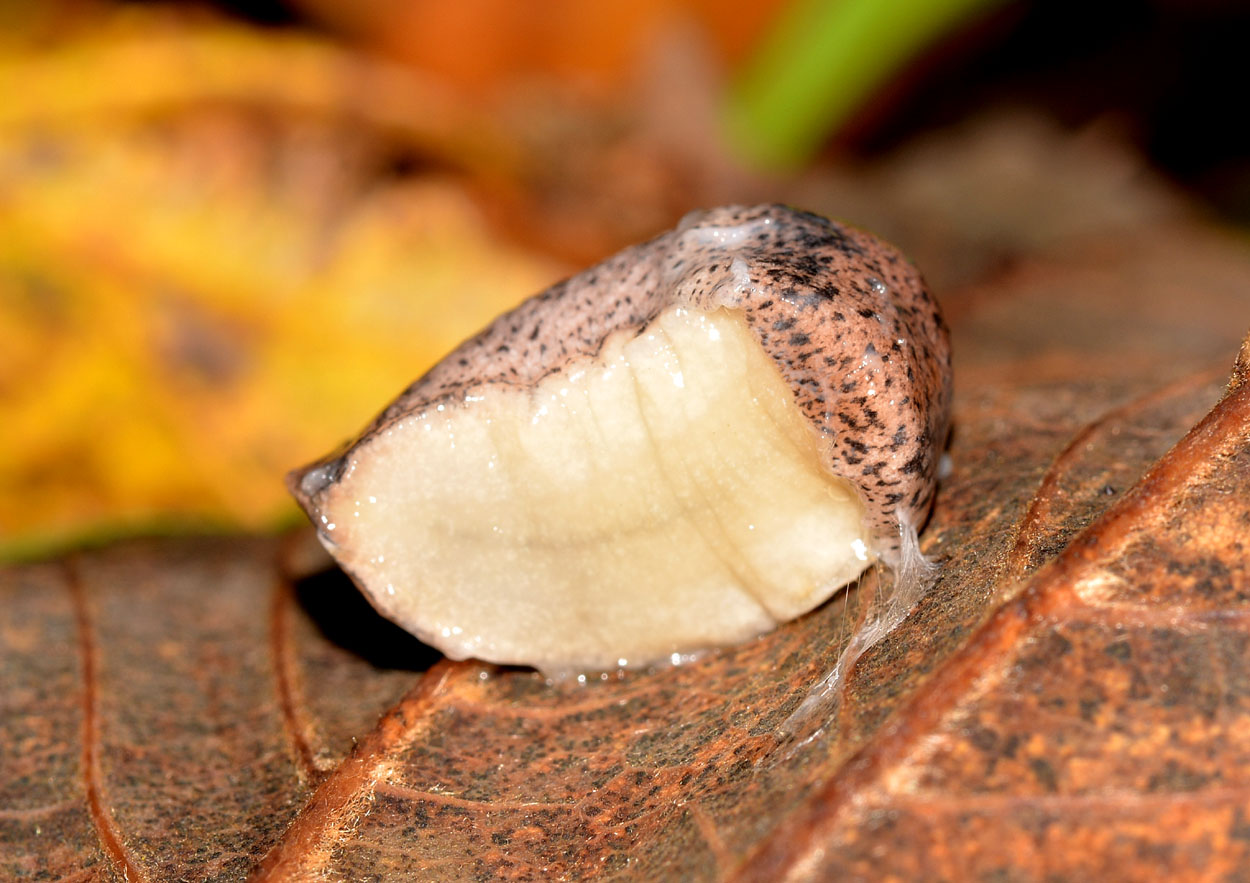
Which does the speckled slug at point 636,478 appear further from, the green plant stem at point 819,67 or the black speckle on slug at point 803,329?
the green plant stem at point 819,67

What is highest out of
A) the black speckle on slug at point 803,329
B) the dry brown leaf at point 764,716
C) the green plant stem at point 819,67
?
the green plant stem at point 819,67

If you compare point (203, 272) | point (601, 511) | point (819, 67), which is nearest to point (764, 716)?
point (601, 511)

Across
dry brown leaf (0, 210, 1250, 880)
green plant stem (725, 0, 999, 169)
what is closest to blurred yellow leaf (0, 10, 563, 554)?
dry brown leaf (0, 210, 1250, 880)

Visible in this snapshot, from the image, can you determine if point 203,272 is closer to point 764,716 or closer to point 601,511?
point 601,511

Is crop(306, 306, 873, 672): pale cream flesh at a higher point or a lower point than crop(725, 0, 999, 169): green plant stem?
lower

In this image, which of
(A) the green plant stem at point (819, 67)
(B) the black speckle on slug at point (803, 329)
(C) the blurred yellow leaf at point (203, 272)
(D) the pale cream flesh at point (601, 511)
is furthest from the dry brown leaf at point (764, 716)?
(A) the green plant stem at point (819, 67)

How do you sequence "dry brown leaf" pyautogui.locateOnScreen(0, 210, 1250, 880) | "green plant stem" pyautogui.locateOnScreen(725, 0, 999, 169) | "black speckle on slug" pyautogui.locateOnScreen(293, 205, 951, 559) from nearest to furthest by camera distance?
"dry brown leaf" pyautogui.locateOnScreen(0, 210, 1250, 880)
"black speckle on slug" pyautogui.locateOnScreen(293, 205, 951, 559)
"green plant stem" pyautogui.locateOnScreen(725, 0, 999, 169)

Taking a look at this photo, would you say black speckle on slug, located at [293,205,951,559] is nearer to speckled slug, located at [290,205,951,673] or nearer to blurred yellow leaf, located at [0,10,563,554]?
speckled slug, located at [290,205,951,673]
